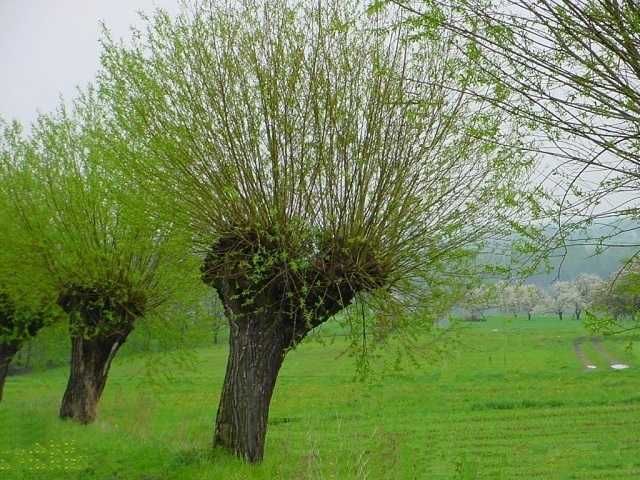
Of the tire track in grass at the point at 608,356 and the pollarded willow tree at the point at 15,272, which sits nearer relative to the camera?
the pollarded willow tree at the point at 15,272

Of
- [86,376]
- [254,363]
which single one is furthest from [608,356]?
[254,363]

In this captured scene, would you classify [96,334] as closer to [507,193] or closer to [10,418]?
[10,418]

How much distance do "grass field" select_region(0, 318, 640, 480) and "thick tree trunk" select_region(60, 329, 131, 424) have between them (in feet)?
1.79

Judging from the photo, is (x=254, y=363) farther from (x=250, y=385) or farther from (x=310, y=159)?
(x=310, y=159)

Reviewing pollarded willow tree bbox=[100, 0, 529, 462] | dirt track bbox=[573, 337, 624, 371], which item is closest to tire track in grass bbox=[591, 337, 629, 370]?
dirt track bbox=[573, 337, 624, 371]

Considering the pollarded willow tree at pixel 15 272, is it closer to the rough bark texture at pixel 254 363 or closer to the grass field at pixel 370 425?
the grass field at pixel 370 425

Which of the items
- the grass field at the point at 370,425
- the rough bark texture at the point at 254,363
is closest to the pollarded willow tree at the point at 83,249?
the grass field at the point at 370,425

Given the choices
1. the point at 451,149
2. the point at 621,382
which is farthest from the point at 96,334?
the point at 621,382

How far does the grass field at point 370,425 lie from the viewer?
1161 centimetres

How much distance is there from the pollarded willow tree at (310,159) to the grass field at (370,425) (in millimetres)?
1600

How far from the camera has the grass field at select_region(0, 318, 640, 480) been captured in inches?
457

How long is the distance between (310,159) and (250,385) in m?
3.84

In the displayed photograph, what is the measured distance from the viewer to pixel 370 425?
27078 mm

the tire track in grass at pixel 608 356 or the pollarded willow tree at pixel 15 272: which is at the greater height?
the pollarded willow tree at pixel 15 272
